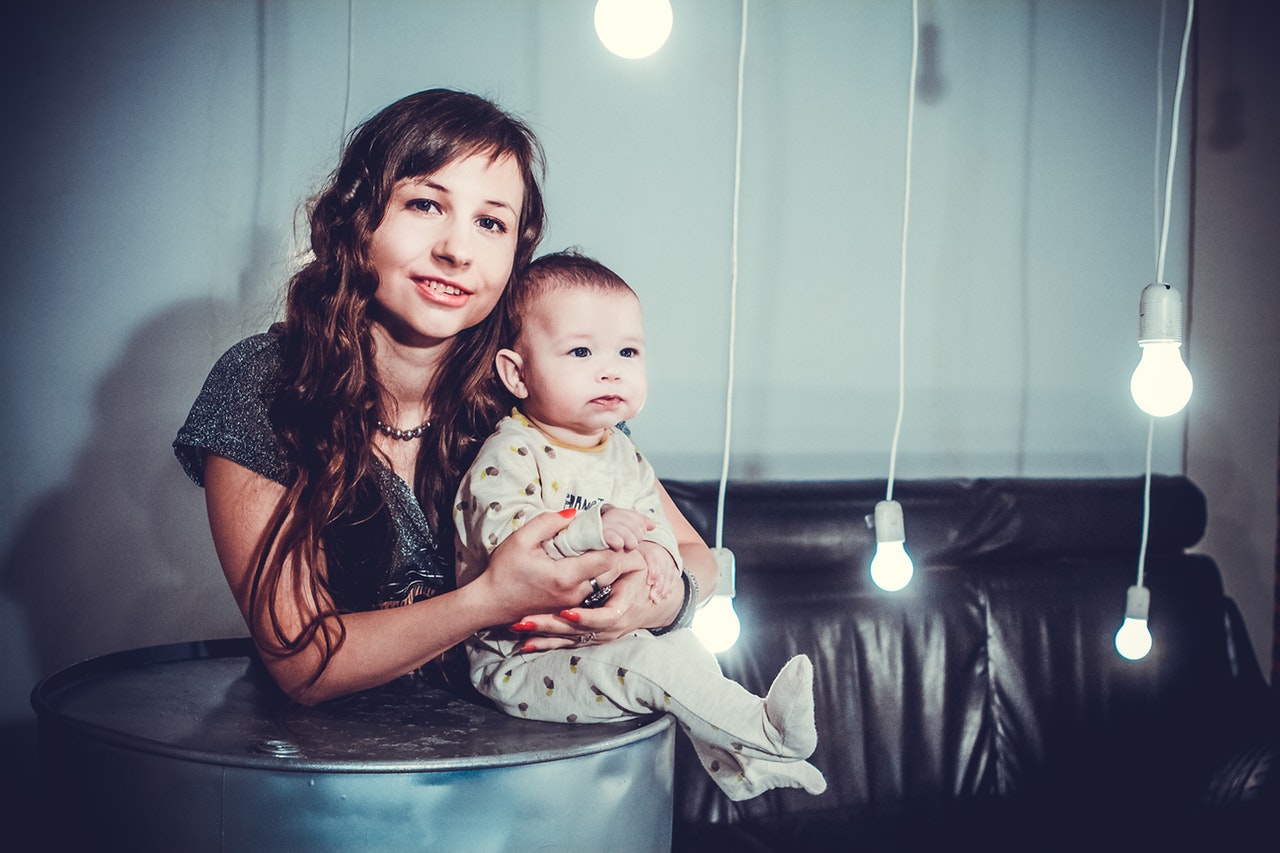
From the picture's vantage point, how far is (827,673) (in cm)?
193

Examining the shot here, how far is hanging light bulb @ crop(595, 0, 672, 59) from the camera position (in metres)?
1.21

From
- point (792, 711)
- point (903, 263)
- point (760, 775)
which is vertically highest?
point (903, 263)

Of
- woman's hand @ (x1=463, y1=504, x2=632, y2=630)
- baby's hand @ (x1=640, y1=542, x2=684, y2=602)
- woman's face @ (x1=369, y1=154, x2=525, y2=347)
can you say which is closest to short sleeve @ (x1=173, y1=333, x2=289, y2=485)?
woman's face @ (x1=369, y1=154, x2=525, y2=347)

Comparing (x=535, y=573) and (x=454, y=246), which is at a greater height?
(x=454, y=246)

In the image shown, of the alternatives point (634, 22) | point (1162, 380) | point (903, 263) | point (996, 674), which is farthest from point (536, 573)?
point (996, 674)

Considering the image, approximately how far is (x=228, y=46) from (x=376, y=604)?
3.87 feet

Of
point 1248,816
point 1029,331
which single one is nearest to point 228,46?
point 1029,331

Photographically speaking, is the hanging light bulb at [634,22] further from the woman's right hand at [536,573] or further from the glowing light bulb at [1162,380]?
the glowing light bulb at [1162,380]

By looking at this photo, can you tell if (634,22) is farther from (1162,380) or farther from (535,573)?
(1162,380)

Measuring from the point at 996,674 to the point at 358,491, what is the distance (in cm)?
148

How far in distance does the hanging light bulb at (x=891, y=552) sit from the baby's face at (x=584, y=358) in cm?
54

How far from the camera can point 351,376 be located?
1.21 metres

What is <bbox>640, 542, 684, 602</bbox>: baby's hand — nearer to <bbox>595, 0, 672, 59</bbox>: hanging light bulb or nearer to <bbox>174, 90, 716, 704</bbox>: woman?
<bbox>174, 90, 716, 704</bbox>: woman

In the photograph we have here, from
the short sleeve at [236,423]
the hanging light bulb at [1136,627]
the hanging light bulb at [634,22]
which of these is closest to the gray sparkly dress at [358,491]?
the short sleeve at [236,423]
